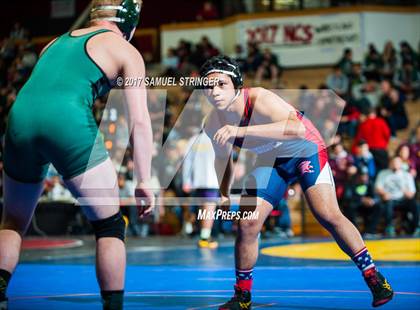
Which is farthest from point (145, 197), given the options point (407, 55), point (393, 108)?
point (407, 55)

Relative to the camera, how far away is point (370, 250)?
991 cm

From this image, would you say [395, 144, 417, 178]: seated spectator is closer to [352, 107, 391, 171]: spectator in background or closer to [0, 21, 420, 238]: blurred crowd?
[0, 21, 420, 238]: blurred crowd

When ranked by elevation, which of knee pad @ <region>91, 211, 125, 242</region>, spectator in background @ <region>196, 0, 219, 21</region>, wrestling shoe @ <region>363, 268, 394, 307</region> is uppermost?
knee pad @ <region>91, 211, 125, 242</region>

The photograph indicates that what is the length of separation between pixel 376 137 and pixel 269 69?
18.9 feet

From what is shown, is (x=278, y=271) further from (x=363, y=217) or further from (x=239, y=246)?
(x=363, y=217)

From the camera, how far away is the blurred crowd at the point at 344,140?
1293 centimetres

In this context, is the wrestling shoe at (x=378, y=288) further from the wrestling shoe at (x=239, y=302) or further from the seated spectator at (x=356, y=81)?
the seated spectator at (x=356, y=81)

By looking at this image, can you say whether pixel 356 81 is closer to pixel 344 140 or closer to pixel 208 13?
pixel 344 140

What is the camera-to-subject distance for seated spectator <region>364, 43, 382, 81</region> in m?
18.0

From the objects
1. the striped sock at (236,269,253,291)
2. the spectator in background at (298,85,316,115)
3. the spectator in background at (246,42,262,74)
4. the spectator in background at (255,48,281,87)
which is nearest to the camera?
the striped sock at (236,269,253,291)

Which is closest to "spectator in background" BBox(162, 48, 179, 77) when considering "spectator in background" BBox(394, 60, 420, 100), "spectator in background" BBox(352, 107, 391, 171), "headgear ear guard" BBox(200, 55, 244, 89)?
"spectator in background" BBox(394, 60, 420, 100)

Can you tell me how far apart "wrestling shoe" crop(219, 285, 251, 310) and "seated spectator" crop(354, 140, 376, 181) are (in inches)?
316

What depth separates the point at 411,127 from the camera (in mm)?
17375

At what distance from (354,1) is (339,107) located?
22.7 feet
